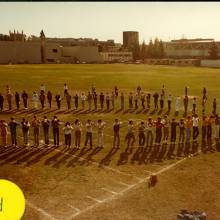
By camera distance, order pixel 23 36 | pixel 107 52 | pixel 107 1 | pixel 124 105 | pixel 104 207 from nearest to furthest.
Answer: pixel 107 1 → pixel 104 207 → pixel 124 105 → pixel 23 36 → pixel 107 52

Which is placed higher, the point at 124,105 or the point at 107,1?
the point at 107,1

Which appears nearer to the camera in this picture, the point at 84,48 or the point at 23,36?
the point at 84,48

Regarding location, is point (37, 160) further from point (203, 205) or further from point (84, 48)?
point (84, 48)

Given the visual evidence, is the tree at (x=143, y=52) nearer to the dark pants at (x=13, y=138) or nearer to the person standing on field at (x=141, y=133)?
the person standing on field at (x=141, y=133)

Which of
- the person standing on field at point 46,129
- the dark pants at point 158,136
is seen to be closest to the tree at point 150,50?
the dark pants at point 158,136

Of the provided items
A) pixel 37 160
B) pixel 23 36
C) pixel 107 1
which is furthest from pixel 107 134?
pixel 23 36

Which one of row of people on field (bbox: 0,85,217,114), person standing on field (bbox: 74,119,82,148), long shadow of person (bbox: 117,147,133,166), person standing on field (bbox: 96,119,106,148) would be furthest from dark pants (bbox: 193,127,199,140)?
row of people on field (bbox: 0,85,217,114)

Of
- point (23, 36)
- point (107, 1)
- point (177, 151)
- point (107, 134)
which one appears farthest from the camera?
point (23, 36)

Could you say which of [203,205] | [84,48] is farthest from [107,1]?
[84,48]

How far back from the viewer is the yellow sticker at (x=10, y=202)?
9883 millimetres

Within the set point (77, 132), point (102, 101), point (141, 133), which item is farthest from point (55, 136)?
point (102, 101)

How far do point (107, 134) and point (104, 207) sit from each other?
10841 mm

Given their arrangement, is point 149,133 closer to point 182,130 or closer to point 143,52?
point 182,130

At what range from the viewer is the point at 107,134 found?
81.9 feet
